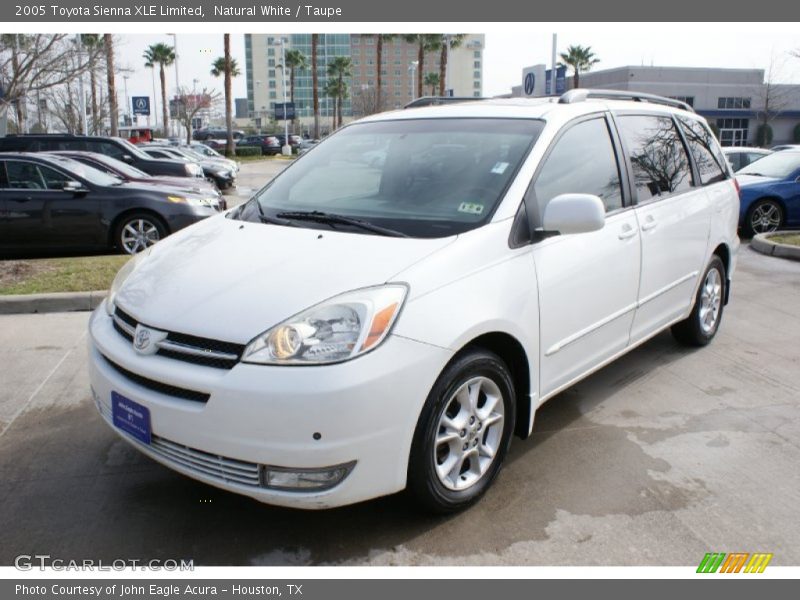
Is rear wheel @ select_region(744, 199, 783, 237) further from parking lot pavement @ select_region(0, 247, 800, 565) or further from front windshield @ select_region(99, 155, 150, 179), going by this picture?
front windshield @ select_region(99, 155, 150, 179)

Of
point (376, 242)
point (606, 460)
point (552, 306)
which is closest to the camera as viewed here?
point (376, 242)

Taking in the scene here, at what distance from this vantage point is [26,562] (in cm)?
284

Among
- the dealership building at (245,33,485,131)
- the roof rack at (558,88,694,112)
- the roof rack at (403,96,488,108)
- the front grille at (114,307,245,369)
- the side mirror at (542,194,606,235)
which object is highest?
the dealership building at (245,33,485,131)

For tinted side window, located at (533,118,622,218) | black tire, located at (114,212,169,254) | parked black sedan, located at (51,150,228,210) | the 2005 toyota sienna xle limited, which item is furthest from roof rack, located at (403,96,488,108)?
parked black sedan, located at (51,150,228,210)

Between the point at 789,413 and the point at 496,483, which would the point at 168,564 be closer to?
the point at 496,483

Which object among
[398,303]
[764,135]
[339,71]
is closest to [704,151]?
[398,303]

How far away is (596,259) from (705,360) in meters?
2.00

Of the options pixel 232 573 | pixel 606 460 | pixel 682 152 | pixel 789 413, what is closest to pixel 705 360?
pixel 789 413

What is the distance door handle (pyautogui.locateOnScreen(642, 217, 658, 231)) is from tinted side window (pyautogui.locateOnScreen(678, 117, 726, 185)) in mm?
1089

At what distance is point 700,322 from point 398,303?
343 centimetres

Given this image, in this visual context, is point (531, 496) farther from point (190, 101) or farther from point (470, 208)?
point (190, 101)

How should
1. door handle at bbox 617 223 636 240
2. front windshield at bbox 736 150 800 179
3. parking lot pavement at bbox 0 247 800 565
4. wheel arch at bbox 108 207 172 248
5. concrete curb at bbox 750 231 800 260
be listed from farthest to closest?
1. front windshield at bbox 736 150 800 179
2. wheel arch at bbox 108 207 172 248
3. concrete curb at bbox 750 231 800 260
4. door handle at bbox 617 223 636 240
5. parking lot pavement at bbox 0 247 800 565

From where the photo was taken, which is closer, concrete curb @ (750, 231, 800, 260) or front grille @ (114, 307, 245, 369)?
front grille @ (114, 307, 245, 369)

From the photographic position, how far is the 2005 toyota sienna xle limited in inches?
103
